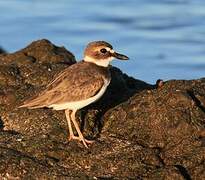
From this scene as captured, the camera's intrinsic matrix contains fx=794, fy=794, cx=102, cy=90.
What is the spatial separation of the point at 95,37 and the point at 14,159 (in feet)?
42.7

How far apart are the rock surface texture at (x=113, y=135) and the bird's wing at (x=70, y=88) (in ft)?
0.79

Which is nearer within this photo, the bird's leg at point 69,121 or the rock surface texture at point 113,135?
the rock surface texture at point 113,135

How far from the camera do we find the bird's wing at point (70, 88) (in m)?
10.2

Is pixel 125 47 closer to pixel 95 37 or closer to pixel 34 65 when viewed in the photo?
Result: pixel 95 37

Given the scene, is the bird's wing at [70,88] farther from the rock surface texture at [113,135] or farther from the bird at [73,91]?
the rock surface texture at [113,135]

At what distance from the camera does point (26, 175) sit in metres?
8.88

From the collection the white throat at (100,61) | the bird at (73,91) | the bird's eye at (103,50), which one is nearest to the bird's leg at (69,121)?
the bird at (73,91)

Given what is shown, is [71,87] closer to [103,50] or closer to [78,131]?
[78,131]

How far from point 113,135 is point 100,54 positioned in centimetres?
151

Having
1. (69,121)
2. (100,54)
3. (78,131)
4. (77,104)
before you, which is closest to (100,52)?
(100,54)

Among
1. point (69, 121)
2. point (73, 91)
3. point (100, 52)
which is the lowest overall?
point (69, 121)

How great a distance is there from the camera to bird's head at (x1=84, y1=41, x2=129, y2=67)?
433 inches

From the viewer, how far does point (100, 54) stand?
1100 centimetres


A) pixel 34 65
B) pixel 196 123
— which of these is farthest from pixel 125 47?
pixel 196 123
